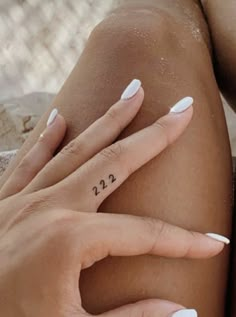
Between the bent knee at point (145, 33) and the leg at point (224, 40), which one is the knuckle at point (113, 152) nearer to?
the bent knee at point (145, 33)

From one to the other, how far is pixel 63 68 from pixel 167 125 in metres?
0.82

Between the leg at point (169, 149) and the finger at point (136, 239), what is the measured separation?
27 mm

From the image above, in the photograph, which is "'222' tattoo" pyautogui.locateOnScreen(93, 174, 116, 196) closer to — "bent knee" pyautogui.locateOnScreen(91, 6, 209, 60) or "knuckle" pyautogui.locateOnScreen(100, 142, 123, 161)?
"knuckle" pyautogui.locateOnScreen(100, 142, 123, 161)

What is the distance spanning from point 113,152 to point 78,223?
0.29ft

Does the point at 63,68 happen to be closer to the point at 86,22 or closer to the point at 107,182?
the point at 86,22

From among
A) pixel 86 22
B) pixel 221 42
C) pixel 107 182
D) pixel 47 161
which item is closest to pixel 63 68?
pixel 86 22

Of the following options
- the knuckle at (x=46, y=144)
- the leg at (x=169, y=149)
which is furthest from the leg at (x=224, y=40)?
the knuckle at (x=46, y=144)

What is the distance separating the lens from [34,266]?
1.76 feet

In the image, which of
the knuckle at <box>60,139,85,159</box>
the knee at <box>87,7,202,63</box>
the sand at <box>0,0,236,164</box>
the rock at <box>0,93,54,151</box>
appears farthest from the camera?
the sand at <box>0,0,236,164</box>

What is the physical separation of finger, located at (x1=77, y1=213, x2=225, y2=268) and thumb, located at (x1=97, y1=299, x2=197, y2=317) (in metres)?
0.04

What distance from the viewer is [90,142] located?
2.08ft

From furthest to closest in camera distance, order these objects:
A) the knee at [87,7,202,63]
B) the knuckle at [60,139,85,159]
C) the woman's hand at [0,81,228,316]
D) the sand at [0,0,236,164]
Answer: the sand at [0,0,236,164]
the knee at [87,7,202,63]
the knuckle at [60,139,85,159]
the woman's hand at [0,81,228,316]

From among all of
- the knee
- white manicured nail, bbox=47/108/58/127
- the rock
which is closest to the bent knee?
the knee

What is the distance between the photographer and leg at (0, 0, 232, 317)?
58 cm
